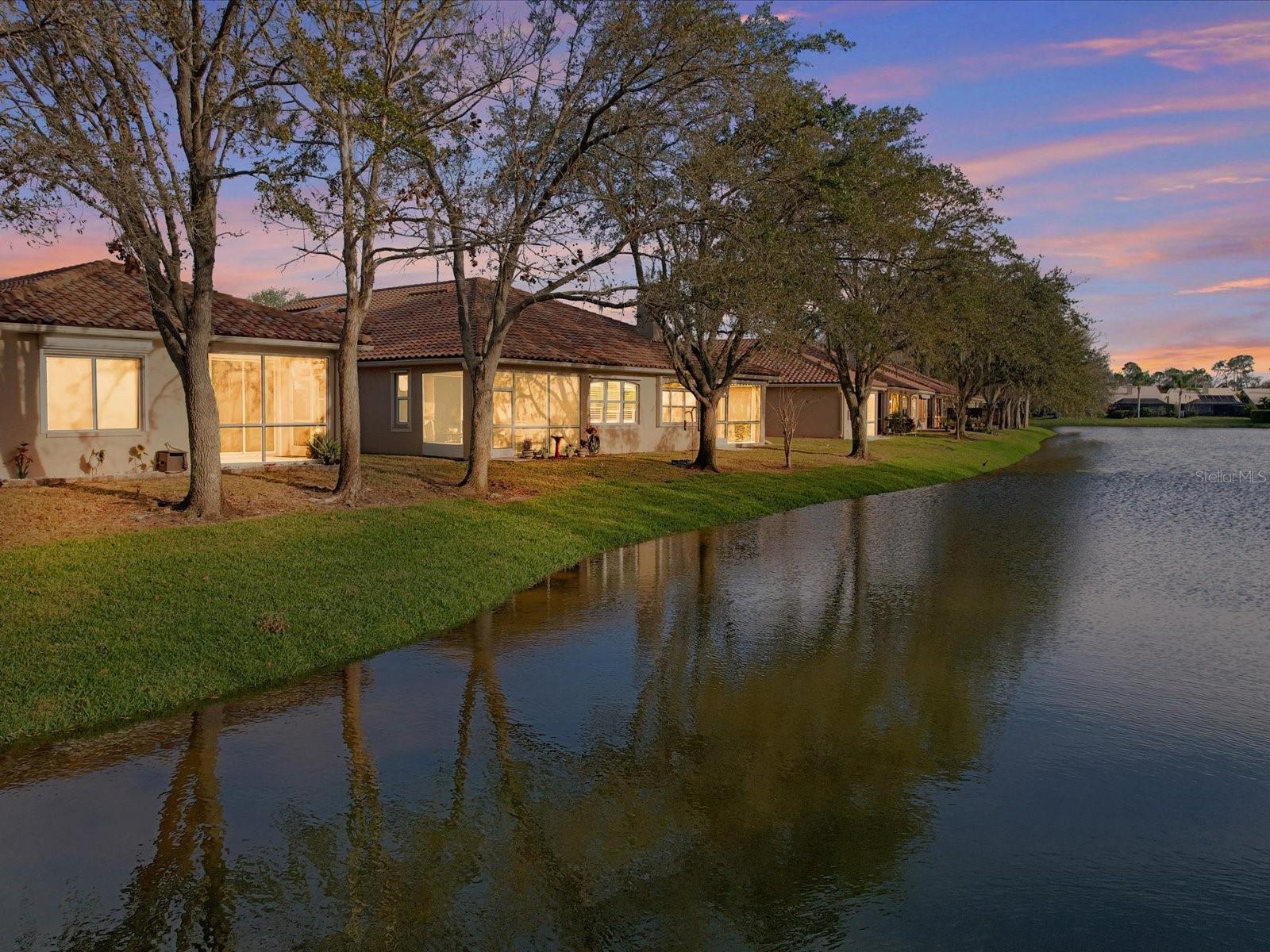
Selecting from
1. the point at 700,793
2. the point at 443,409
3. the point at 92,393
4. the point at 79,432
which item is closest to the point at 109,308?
the point at 92,393

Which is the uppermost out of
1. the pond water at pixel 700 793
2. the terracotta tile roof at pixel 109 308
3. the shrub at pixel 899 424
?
the terracotta tile roof at pixel 109 308

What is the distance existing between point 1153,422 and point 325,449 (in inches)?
4232

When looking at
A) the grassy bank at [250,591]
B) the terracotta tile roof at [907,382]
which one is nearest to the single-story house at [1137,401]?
the terracotta tile roof at [907,382]

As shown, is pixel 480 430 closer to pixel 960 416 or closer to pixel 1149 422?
pixel 960 416

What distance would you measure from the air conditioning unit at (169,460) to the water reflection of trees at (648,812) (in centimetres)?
1158

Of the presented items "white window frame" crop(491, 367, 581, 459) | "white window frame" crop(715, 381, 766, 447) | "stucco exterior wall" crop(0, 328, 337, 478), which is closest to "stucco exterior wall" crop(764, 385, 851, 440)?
"white window frame" crop(715, 381, 766, 447)

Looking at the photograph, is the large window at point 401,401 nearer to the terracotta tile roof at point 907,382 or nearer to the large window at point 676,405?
the large window at point 676,405

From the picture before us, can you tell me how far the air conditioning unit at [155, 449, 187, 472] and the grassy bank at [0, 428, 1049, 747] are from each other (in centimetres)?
368

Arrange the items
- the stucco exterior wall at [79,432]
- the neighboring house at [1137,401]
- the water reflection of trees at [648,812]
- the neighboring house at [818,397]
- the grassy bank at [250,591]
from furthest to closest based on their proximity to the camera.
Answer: the neighboring house at [1137,401] → the neighboring house at [818,397] → the stucco exterior wall at [79,432] → the grassy bank at [250,591] → the water reflection of trees at [648,812]

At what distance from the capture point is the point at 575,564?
1564 centimetres

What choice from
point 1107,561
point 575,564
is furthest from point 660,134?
point 1107,561

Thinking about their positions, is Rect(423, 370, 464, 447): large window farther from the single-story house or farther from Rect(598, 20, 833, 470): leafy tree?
the single-story house

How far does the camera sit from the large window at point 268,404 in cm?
2181

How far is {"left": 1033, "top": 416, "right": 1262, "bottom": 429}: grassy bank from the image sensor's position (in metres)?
104
